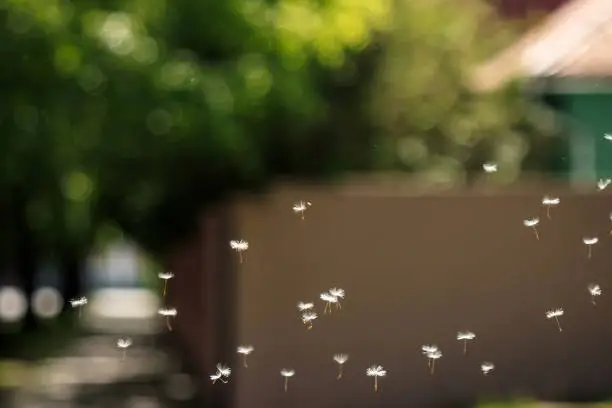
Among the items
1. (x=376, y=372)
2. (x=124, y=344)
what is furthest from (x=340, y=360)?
(x=124, y=344)

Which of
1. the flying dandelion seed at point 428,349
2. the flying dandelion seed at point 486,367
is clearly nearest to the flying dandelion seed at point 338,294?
the flying dandelion seed at point 428,349

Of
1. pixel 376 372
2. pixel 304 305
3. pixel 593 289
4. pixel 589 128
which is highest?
pixel 589 128

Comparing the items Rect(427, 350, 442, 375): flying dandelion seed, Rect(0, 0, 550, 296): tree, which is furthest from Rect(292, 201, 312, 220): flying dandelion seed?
Rect(427, 350, 442, 375): flying dandelion seed

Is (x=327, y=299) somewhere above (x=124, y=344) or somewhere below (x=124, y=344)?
above

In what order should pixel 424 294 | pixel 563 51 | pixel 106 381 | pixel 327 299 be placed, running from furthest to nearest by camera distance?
pixel 106 381, pixel 563 51, pixel 424 294, pixel 327 299

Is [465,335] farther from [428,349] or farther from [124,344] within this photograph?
[124,344]

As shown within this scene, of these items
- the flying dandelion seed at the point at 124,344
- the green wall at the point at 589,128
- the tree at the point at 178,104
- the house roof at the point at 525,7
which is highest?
the house roof at the point at 525,7

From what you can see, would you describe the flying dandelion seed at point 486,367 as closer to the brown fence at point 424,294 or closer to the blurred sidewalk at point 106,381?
the brown fence at point 424,294

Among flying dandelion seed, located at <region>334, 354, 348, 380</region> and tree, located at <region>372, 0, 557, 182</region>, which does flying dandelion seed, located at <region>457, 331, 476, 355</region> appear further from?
tree, located at <region>372, 0, 557, 182</region>
